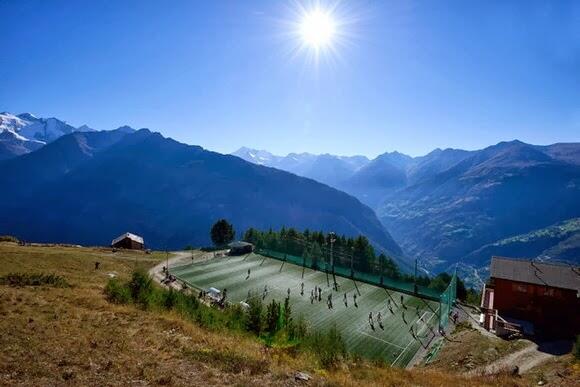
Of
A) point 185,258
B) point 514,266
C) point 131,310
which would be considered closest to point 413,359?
point 514,266

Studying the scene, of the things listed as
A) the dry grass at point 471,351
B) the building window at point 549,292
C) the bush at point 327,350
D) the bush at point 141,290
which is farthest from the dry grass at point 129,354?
the building window at point 549,292

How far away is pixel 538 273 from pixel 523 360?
2291 cm

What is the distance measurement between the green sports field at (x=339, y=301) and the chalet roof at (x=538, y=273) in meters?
12.0

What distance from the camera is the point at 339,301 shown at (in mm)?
59750

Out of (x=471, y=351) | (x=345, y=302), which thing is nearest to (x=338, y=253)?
(x=345, y=302)

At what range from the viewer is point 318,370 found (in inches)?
699

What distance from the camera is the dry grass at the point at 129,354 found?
48.4ft

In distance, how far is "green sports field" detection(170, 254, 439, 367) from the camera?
4447cm

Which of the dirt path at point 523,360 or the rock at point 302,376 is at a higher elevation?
the rock at point 302,376

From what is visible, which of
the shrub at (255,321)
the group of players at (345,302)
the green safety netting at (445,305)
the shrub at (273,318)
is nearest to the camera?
the shrub at (255,321)

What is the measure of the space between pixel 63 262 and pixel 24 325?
150 ft

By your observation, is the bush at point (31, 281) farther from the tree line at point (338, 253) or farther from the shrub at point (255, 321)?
the tree line at point (338, 253)

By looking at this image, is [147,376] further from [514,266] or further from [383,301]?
[514,266]

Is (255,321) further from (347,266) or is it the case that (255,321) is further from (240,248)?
(240,248)
